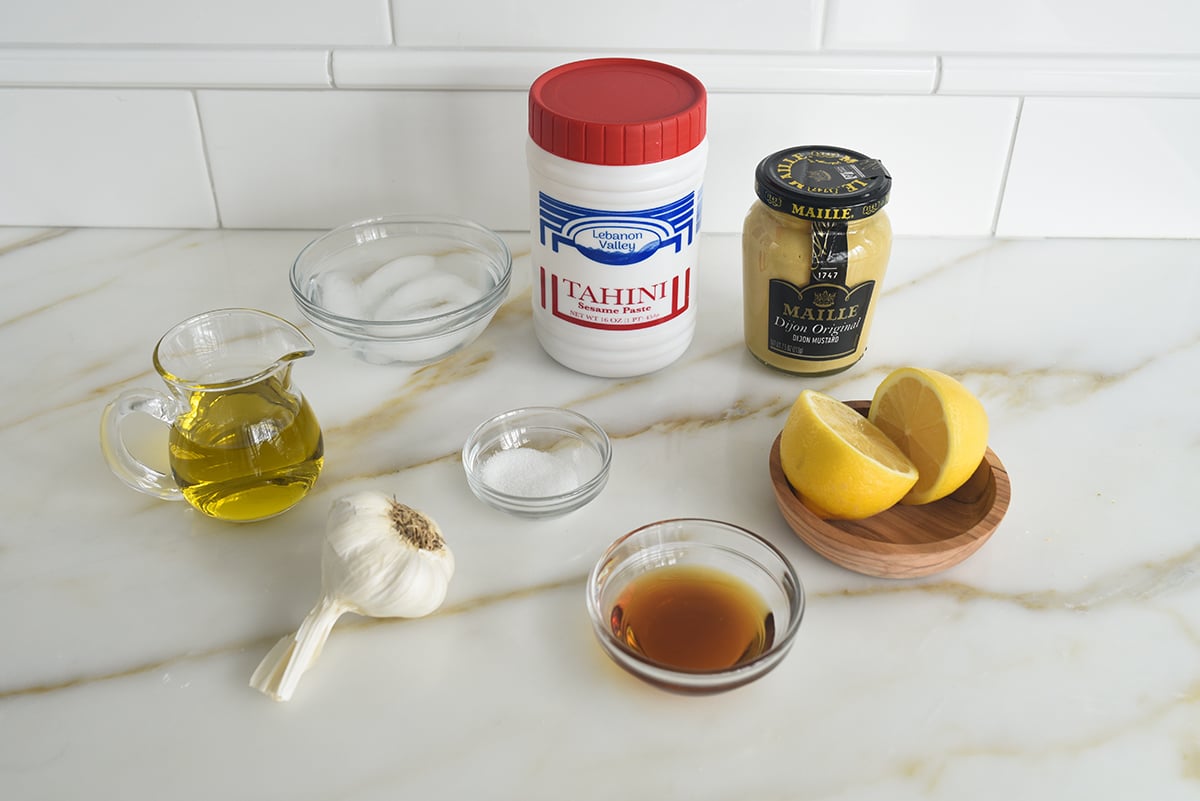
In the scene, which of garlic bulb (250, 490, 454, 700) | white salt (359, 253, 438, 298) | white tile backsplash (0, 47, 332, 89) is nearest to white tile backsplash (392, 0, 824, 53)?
white tile backsplash (0, 47, 332, 89)

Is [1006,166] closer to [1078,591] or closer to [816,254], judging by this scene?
[816,254]

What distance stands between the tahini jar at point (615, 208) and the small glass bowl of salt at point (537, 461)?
9cm

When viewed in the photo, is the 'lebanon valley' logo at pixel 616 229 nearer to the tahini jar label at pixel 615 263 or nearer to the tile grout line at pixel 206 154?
the tahini jar label at pixel 615 263

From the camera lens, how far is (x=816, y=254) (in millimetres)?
874

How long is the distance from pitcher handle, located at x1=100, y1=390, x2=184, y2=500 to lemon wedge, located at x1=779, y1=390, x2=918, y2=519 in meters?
0.47

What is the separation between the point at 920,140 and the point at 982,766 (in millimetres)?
675

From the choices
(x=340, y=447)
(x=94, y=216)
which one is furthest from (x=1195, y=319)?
(x=94, y=216)

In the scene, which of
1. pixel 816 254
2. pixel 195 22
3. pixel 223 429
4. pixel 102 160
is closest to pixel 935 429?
pixel 816 254

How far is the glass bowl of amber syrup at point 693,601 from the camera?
26.3 inches

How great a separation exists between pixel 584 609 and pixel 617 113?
1.30 ft

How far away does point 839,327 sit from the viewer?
917 mm

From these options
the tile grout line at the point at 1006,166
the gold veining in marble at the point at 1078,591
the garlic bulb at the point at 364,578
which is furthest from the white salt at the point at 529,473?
the tile grout line at the point at 1006,166

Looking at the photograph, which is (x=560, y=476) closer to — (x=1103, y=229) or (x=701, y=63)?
(x=701, y=63)

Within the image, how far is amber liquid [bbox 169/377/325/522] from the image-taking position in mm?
758
